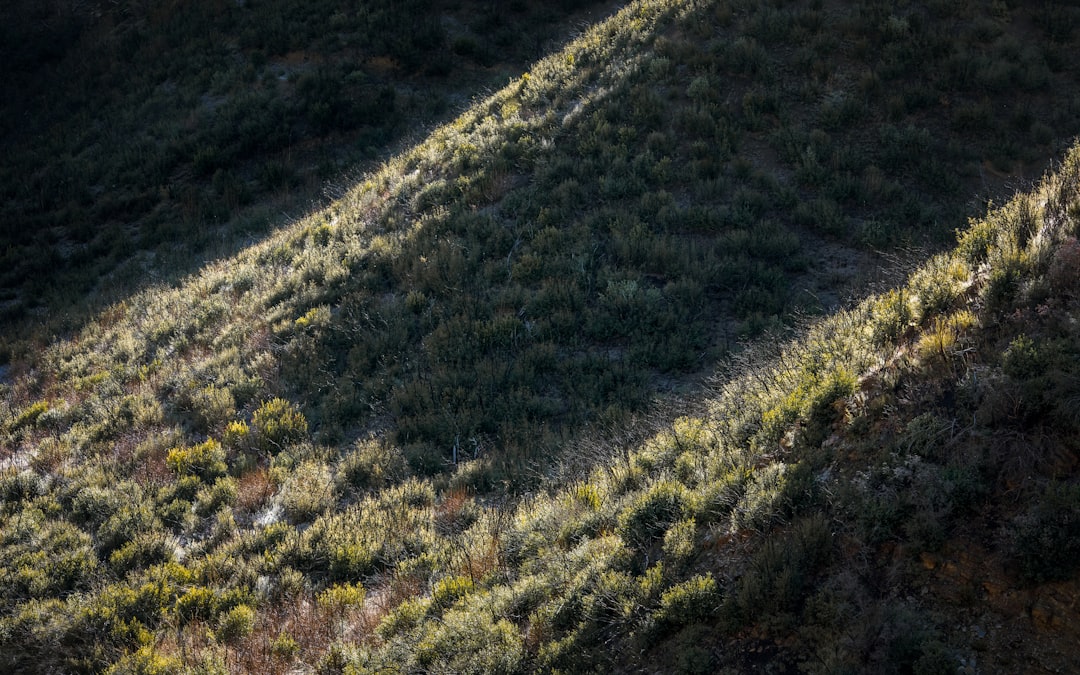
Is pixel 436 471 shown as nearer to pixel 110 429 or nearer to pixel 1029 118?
pixel 110 429

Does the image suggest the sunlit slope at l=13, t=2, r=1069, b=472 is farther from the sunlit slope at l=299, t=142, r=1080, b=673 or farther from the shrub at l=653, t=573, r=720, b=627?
the shrub at l=653, t=573, r=720, b=627

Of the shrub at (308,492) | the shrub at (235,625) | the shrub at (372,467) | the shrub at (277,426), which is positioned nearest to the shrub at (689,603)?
the shrub at (235,625)

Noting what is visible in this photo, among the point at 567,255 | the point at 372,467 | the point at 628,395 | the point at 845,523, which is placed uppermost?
the point at 567,255

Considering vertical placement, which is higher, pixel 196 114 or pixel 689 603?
pixel 196 114

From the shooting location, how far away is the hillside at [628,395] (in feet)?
15.2

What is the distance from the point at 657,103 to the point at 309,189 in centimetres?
847

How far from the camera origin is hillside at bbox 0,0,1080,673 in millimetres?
4633

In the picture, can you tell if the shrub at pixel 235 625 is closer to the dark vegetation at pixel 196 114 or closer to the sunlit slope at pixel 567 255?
the sunlit slope at pixel 567 255

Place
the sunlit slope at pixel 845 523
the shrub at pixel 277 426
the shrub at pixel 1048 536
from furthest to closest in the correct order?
the shrub at pixel 277 426
the sunlit slope at pixel 845 523
the shrub at pixel 1048 536

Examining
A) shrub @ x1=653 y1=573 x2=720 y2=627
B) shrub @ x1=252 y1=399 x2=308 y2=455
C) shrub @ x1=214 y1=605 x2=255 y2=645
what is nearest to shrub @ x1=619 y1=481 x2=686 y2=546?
shrub @ x1=653 y1=573 x2=720 y2=627

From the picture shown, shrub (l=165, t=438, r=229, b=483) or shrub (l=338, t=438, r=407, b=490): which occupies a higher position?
shrub (l=165, t=438, r=229, b=483)

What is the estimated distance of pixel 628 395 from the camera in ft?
27.7

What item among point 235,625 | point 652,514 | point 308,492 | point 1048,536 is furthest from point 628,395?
point 1048,536

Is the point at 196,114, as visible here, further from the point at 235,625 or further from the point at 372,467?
the point at 235,625
